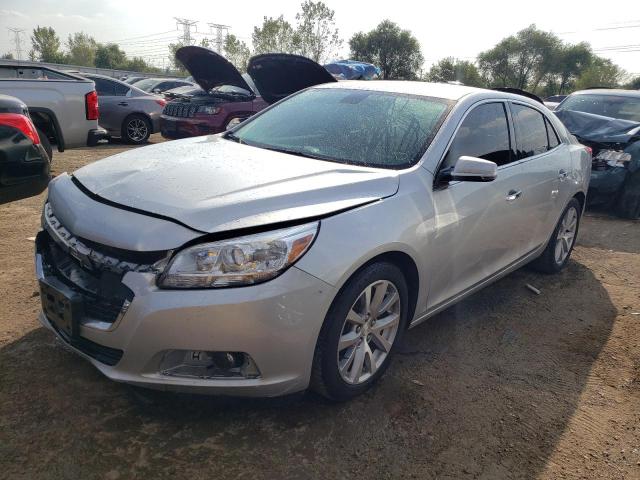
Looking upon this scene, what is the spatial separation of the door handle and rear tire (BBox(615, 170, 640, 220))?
13.3 feet

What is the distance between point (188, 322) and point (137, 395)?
2.47 ft

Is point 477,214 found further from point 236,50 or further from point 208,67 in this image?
point 236,50

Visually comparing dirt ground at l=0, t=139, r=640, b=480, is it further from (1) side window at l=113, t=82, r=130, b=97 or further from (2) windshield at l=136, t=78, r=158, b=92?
(2) windshield at l=136, t=78, r=158, b=92

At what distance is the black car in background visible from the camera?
3.04m

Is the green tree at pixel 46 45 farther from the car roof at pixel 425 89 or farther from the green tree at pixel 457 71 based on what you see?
the car roof at pixel 425 89

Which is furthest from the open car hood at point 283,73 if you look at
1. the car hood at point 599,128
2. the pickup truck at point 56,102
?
the car hood at point 599,128

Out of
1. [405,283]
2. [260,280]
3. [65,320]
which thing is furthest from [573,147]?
[65,320]

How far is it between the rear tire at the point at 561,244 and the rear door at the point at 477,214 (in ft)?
2.67

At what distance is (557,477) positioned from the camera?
223 cm

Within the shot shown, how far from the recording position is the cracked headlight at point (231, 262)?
2.04 meters

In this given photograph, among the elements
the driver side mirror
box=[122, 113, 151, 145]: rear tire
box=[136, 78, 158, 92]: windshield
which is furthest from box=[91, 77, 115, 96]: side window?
the driver side mirror

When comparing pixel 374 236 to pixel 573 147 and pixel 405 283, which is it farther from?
pixel 573 147

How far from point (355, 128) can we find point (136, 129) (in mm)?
9848

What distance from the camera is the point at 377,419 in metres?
2.49
